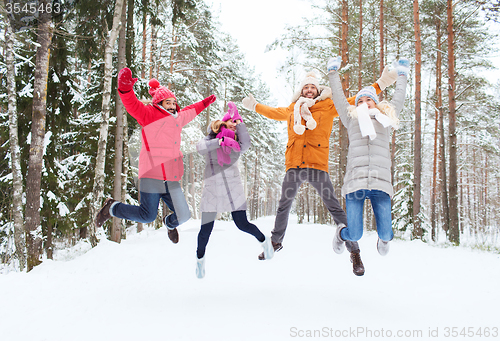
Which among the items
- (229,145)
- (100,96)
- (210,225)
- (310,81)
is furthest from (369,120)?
(100,96)

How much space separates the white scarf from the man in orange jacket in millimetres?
541

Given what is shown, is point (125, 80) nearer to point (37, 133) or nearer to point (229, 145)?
point (229, 145)

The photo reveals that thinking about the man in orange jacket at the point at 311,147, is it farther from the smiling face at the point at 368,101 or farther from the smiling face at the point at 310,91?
the smiling face at the point at 368,101

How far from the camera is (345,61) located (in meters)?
9.55

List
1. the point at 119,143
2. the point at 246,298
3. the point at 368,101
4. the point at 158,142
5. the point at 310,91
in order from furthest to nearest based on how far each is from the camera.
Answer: the point at 119,143
the point at 310,91
the point at 158,142
the point at 246,298
the point at 368,101

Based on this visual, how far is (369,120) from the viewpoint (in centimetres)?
348

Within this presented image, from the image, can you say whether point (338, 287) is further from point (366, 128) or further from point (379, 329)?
point (366, 128)

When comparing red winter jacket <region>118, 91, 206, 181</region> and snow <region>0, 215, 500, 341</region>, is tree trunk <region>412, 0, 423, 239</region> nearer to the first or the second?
snow <region>0, 215, 500, 341</region>

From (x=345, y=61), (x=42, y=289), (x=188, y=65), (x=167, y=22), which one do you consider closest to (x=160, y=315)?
(x=42, y=289)

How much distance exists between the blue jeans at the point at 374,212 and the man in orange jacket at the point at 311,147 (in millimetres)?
257

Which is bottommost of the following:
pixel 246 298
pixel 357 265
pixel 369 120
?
pixel 246 298

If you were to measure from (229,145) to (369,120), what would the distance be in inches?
70.0

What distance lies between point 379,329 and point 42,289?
4.73 m

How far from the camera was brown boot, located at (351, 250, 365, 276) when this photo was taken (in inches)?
142
